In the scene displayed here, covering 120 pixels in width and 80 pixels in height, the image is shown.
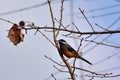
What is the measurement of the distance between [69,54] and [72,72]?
503 millimetres

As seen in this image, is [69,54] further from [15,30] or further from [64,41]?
[15,30]

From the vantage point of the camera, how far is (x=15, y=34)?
138 cm

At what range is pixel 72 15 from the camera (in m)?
2.66

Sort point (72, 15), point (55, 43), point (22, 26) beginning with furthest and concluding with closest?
point (72, 15)
point (22, 26)
point (55, 43)

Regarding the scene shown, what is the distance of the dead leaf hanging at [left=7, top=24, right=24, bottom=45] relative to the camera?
4.40 feet

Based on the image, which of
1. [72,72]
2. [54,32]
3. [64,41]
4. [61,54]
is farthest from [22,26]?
[64,41]

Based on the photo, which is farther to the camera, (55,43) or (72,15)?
(72,15)

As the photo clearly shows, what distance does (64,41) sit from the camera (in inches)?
75.0

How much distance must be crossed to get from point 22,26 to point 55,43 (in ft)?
0.76

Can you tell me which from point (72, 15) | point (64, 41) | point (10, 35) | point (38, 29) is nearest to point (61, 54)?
point (38, 29)

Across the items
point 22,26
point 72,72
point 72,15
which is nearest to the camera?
point 72,72

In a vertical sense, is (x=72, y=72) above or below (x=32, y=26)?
below

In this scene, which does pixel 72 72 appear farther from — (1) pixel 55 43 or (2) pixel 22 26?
(2) pixel 22 26

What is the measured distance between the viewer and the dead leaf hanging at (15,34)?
1341mm
